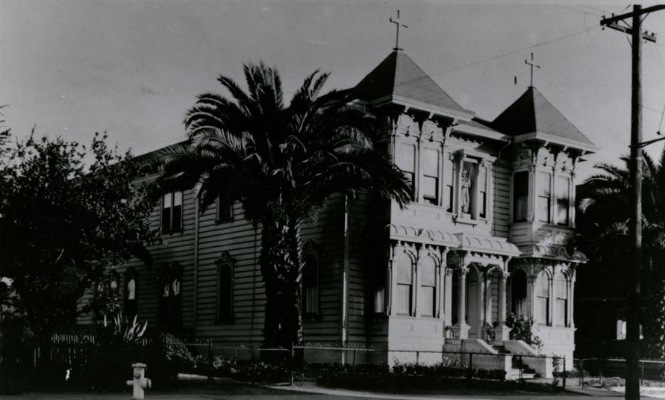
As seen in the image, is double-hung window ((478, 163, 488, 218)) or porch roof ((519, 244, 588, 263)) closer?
porch roof ((519, 244, 588, 263))

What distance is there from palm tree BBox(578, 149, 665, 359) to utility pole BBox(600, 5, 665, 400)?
12.7 metres

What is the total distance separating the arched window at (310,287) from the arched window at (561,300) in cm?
976

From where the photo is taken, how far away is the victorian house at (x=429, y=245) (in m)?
29.5

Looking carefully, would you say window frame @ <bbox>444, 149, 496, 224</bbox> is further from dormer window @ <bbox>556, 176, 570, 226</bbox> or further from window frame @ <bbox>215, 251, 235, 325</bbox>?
window frame @ <bbox>215, 251, 235, 325</bbox>

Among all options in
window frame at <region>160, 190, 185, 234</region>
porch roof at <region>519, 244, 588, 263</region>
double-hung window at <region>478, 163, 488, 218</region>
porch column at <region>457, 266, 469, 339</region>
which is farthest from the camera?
window frame at <region>160, 190, 185, 234</region>

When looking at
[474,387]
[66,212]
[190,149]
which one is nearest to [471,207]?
[474,387]

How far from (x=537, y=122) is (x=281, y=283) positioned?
13.2 meters

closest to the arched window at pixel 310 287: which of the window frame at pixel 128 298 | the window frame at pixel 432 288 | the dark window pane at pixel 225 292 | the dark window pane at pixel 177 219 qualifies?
the window frame at pixel 432 288

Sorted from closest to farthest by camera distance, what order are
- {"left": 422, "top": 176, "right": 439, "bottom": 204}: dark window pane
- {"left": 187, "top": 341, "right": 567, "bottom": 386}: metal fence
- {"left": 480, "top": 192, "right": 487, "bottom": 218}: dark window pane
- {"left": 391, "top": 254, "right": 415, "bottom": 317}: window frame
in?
1. {"left": 187, "top": 341, "right": 567, "bottom": 386}: metal fence
2. {"left": 391, "top": 254, "right": 415, "bottom": 317}: window frame
3. {"left": 422, "top": 176, "right": 439, "bottom": 204}: dark window pane
4. {"left": 480, "top": 192, "right": 487, "bottom": 218}: dark window pane

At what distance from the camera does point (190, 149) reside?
2717 cm

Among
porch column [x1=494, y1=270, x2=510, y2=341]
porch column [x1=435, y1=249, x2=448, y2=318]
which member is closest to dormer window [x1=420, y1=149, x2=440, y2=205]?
porch column [x1=435, y1=249, x2=448, y2=318]

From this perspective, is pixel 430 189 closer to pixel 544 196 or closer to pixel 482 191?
pixel 482 191

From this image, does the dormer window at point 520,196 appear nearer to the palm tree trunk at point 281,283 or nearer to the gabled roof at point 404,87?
the gabled roof at point 404,87

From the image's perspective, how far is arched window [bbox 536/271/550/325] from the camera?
110 feet
